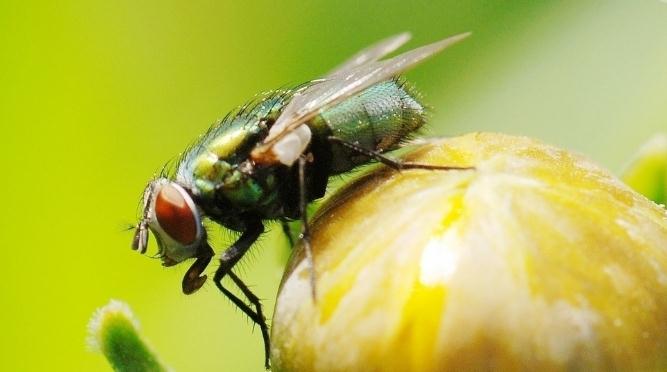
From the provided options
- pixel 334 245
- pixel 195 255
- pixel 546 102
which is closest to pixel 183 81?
pixel 546 102

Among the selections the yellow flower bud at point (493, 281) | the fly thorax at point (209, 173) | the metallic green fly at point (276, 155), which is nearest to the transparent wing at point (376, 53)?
the metallic green fly at point (276, 155)

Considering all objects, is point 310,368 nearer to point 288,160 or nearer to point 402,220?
point 402,220

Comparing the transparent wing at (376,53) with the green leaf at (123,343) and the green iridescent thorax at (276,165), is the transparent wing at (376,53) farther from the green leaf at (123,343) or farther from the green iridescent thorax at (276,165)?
the green leaf at (123,343)

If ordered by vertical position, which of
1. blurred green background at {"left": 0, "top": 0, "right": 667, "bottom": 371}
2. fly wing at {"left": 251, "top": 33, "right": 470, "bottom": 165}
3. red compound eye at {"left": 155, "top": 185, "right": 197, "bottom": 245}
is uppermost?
fly wing at {"left": 251, "top": 33, "right": 470, "bottom": 165}

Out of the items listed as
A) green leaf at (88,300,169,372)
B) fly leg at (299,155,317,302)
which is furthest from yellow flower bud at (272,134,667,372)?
green leaf at (88,300,169,372)

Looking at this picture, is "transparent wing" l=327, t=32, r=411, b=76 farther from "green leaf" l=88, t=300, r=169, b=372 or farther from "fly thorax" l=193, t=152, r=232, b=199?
"green leaf" l=88, t=300, r=169, b=372

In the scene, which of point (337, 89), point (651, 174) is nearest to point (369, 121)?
point (337, 89)
